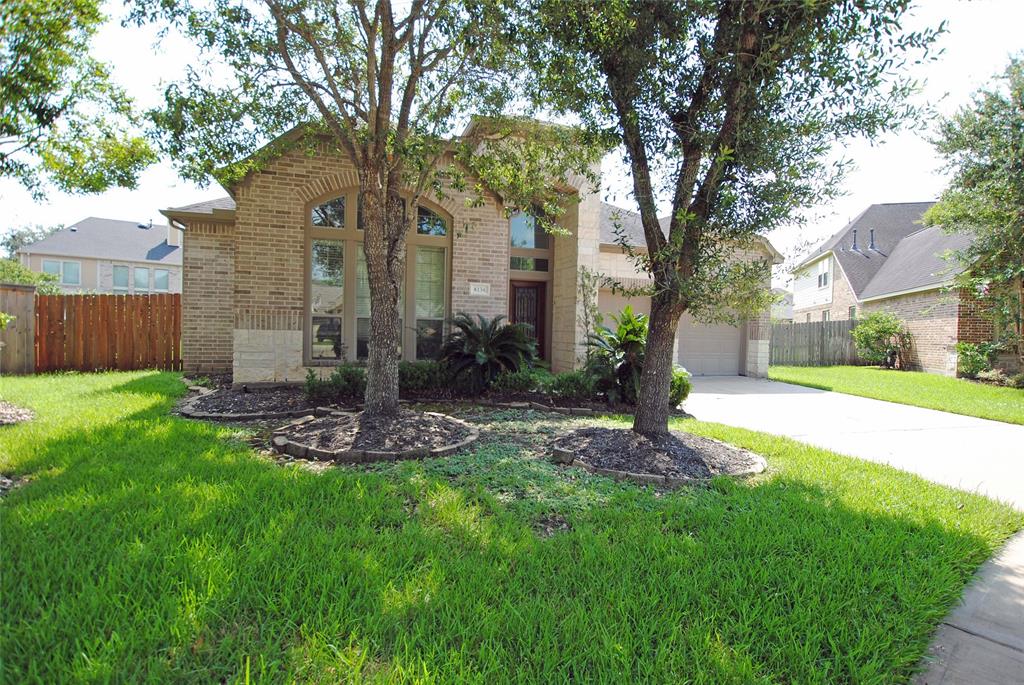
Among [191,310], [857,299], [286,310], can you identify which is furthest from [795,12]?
[857,299]

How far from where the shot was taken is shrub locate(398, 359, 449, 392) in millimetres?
8016

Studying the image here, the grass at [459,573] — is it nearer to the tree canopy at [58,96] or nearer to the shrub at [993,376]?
the tree canopy at [58,96]

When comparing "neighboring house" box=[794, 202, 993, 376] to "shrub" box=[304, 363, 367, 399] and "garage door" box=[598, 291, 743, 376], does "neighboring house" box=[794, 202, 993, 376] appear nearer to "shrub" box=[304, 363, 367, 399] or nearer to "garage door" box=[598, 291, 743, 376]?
"garage door" box=[598, 291, 743, 376]

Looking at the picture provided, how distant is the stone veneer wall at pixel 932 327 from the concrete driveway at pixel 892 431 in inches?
291

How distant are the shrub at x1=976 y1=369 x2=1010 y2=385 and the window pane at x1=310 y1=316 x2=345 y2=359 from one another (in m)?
15.8

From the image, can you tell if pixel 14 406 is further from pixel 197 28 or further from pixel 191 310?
pixel 197 28

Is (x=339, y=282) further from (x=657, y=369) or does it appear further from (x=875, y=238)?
(x=875, y=238)

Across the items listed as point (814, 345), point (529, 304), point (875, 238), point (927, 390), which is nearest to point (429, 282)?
point (529, 304)

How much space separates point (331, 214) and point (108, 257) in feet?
93.9

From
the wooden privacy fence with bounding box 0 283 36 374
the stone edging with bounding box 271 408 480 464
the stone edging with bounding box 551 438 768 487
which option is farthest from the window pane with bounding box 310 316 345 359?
the wooden privacy fence with bounding box 0 283 36 374

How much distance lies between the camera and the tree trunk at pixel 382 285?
5.54 metres

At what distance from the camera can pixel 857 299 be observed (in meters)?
21.9

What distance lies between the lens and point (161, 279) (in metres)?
31.0

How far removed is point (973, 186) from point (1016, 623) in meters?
13.5
